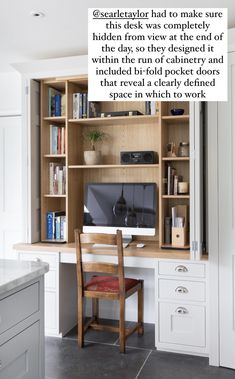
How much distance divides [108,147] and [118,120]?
39 centimetres

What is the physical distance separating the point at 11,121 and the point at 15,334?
2873 millimetres

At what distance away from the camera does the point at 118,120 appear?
346 centimetres

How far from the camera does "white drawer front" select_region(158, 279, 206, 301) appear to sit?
9.59ft

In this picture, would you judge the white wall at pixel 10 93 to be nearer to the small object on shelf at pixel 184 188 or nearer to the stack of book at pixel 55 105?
the stack of book at pixel 55 105

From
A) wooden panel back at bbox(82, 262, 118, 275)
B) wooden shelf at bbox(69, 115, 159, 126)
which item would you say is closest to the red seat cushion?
wooden panel back at bbox(82, 262, 118, 275)

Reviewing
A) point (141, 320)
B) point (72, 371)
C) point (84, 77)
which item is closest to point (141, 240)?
point (141, 320)

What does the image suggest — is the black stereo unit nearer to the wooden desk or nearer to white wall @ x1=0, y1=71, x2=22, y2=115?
the wooden desk

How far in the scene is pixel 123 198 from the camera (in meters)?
3.52

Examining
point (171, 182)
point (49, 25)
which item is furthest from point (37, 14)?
point (171, 182)

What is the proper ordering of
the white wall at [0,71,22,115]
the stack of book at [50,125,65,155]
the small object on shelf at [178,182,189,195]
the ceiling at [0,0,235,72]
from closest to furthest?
the ceiling at [0,0,235,72], the small object on shelf at [178,182,189,195], the stack of book at [50,125,65,155], the white wall at [0,71,22,115]

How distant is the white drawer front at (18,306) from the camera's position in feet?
5.24

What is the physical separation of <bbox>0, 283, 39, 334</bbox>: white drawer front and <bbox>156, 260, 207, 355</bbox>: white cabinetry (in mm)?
1402

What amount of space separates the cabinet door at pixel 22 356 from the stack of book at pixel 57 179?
5.99 ft

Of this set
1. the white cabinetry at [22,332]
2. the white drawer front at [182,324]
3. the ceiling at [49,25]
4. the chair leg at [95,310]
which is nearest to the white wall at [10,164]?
the ceiling at [49,25]
